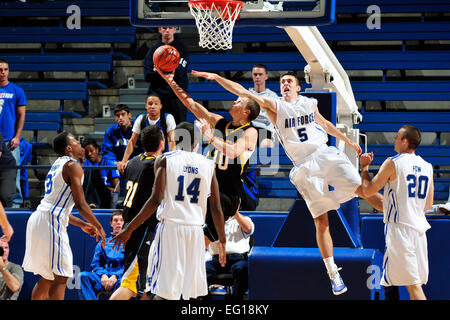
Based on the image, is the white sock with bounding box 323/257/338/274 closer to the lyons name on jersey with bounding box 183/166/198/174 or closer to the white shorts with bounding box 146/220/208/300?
the white shorts with bounding box 146/220/208/300

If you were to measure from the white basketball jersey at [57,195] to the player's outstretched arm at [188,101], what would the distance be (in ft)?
4.05

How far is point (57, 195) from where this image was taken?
641 centimetres

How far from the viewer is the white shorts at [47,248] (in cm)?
635

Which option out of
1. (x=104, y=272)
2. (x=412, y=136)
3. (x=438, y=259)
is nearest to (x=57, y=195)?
(x=104, y=272)

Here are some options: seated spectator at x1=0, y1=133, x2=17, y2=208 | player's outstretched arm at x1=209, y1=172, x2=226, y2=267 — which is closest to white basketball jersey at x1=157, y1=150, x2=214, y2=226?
player's outstretched arm at x1=209, y1=172, x2=226, y2=267

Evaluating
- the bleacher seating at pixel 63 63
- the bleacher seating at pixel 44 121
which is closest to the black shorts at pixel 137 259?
the bleacher seating at pixel 44 121

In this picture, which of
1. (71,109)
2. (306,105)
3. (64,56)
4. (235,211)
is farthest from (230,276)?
(64,56)

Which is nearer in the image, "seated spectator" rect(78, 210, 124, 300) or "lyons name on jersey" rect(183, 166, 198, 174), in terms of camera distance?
"lyons name on jersey" rect(183, 166, 198, 174)

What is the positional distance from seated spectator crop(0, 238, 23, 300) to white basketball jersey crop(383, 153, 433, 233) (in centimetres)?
359

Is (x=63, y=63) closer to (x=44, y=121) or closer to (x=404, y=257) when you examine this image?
(x=44, y=121)

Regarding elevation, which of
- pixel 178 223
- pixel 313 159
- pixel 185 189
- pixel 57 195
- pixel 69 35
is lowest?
pixel 178 223

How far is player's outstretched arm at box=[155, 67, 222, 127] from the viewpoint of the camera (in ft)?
22.1

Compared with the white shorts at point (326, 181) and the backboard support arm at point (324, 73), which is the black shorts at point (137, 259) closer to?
the white shorts at point (326, 181)

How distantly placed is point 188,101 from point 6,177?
2.88 m
